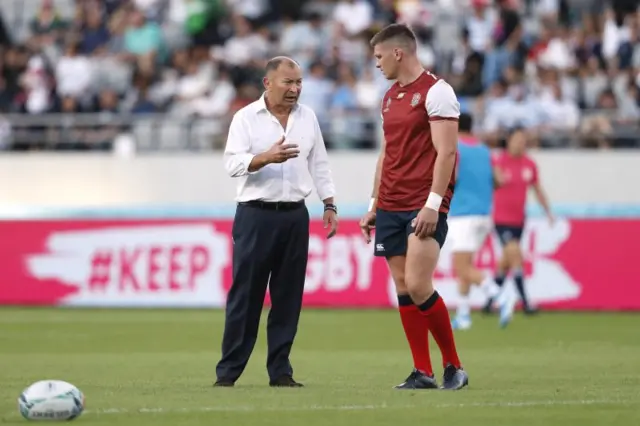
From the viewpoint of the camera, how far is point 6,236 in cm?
2108

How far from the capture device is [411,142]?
384 inches

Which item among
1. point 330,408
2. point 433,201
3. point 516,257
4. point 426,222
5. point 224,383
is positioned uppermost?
point 433,201

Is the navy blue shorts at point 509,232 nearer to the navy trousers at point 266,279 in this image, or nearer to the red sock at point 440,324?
the navy trousers at point 266,279

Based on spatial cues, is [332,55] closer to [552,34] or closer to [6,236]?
[552,34]

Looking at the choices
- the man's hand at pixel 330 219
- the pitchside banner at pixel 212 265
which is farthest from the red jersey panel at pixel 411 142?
the pitchside banner at pixel 212 265

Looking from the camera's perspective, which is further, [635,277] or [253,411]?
[635,277]

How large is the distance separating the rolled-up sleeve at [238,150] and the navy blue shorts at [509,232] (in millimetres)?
9094

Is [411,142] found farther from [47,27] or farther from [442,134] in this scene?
[47,27]

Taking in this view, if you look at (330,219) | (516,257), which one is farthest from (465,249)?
(330,219)

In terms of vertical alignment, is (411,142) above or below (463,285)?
above

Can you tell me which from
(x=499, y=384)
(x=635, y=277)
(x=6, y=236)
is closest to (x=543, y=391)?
(x=499, y=384)

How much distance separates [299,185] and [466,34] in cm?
1468

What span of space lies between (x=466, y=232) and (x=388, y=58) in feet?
23.2

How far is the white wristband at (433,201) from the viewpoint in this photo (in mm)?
9461
